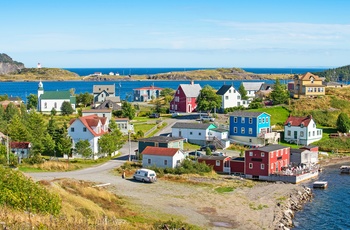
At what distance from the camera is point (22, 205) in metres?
23.3

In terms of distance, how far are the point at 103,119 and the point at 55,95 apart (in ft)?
92.8

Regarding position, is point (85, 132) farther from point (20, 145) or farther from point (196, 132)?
point (196, 132)

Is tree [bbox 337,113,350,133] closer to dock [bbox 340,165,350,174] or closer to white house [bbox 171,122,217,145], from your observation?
dock [bbox 340,165,350,174]

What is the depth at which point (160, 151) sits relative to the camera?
4681 cm

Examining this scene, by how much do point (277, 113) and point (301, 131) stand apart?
12.8 metres

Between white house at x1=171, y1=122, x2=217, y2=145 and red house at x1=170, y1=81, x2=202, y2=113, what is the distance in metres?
20.5

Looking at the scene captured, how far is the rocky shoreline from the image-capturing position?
3206 centimetres

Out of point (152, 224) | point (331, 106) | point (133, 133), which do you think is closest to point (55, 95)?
point (133, 133)

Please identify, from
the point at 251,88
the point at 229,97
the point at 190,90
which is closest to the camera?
the point at 229,97

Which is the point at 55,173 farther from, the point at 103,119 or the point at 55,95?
the point at 55,95

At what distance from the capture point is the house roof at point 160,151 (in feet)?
152

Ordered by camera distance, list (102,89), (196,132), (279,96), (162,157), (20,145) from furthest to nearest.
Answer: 1. (102,89)
2. (279,96)
3. (196,132)
4. (20,145)
5. (162,157)

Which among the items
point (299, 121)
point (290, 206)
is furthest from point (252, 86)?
point (290, 206)

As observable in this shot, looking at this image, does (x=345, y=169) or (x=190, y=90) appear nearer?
(x=345, y=169)
